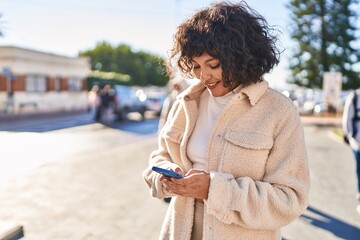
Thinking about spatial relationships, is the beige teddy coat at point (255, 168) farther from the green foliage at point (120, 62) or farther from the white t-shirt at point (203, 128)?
the green foliage at point (120, 62)

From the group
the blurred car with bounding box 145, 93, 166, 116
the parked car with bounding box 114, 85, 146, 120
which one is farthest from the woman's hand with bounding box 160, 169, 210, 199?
the blurred car with bounding box 145, 93, 166, 116

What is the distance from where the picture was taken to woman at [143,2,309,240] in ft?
5.15

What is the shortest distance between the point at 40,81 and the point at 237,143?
29690 mm

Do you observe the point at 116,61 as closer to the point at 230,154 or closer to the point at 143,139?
the point at 143,139

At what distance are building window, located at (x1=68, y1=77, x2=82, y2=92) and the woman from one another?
3294 cm

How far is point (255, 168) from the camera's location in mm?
1627

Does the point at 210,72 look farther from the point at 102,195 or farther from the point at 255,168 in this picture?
the point at 102,195

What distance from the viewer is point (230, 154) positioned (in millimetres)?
1642

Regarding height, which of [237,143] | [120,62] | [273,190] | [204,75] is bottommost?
[273,190]

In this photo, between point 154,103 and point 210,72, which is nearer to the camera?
point 210,72

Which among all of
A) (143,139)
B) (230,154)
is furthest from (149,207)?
(143,139)

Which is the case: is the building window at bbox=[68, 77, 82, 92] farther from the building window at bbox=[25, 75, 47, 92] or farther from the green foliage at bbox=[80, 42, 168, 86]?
the green foliage at bbox=[80, 42, 168, 86]

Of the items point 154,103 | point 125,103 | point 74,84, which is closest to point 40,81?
point 74,84

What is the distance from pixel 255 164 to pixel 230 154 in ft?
0.33
